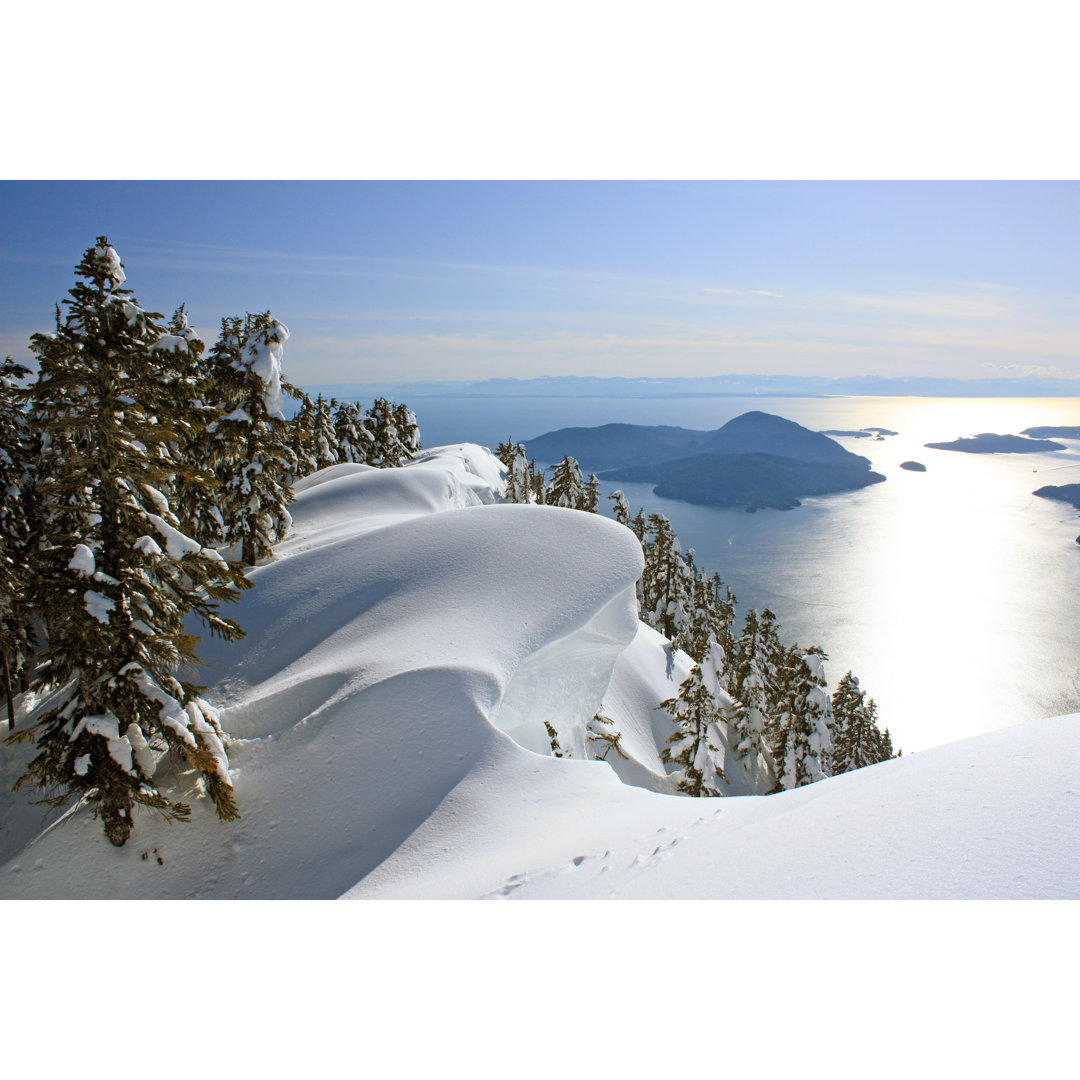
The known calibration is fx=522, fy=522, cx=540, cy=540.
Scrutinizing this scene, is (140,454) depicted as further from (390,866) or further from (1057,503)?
(1057,503)

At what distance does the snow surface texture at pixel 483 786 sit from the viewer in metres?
5.29

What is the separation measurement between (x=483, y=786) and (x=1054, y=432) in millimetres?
261999

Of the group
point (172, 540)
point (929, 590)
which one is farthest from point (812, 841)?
point (929, 590)

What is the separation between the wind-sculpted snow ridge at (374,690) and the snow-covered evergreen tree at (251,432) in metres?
4.70

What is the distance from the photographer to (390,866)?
7.63 metres

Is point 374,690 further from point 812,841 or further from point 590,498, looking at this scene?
point 590,498

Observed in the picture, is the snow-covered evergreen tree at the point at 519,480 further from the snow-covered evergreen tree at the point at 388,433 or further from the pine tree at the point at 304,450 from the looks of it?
the pine tree at the point at 304,450

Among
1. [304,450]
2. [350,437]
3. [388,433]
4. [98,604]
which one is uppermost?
[388,433]

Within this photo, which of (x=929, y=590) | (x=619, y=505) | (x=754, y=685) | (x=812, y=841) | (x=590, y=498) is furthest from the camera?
(x=929, y=590)

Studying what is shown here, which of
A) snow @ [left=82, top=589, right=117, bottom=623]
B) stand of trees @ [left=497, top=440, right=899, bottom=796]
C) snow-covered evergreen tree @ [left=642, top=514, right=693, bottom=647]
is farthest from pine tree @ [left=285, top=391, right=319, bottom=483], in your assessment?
snow @ [left=82, top=589, right=117, bottom=623]

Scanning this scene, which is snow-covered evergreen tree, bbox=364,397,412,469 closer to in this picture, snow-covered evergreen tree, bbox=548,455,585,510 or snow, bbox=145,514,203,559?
snow-covered evergreen tree, bbox=548,455,585,510

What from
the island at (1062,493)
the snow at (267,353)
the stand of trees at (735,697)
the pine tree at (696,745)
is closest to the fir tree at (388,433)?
the stand of trees at (735,697)

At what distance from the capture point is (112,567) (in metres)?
8.03

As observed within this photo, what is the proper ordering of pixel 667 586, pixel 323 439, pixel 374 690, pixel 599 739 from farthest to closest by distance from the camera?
pixel 323 439, pixel 667 586, pixel 599 739, pixel 374 690
